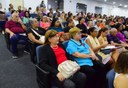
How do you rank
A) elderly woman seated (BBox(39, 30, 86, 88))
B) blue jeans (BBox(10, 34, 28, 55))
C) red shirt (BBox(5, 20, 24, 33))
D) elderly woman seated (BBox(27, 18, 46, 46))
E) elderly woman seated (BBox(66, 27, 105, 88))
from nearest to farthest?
elderly woman seated (BBox(39, 30, 86, 88)), elderly woman seated (BBox(66, 27, 105, 88)), elderly woman seated (BBox(27, 18, 46, 46)), blue jeans (BBox(10, 34, 28, 55)), red shirt (BBox(5, 20, 24, 33))

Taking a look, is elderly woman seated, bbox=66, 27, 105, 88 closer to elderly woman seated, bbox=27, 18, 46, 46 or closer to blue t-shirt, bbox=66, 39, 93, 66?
blue t-shirt, bbox=66, 39, 93, 66

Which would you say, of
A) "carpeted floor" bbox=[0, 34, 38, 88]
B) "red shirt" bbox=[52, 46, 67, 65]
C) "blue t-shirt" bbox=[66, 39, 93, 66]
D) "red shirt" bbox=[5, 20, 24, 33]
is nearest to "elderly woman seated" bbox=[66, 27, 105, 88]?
"blue t-shirt" bbox=[66, 39, 93, 66]

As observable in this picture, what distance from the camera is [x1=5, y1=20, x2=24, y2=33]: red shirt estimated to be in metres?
4.27

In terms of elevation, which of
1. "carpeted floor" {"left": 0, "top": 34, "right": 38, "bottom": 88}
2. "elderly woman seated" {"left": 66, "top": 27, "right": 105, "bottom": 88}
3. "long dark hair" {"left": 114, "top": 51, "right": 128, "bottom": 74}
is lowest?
"carpeted floor" {"left": 0, "top": 34, "right": 38, "bottom": 88}

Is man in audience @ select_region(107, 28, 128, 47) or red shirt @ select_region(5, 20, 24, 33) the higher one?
red shirt @ select_region(5, 20, 24, 33)

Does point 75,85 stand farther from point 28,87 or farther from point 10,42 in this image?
point 10,42

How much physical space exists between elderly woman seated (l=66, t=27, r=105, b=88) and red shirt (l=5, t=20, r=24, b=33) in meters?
2.08

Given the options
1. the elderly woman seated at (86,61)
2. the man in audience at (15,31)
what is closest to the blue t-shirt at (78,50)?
the elderly woman seated at (86,61)

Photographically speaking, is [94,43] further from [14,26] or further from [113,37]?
[14,26]

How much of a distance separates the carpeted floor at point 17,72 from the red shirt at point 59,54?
0.84 meters

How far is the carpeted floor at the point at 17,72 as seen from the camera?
2.95 metres

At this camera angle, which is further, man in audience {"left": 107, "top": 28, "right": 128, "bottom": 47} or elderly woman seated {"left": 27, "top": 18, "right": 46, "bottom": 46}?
man in audience {"left": 107, "top": 28, "right": 128, "bottom": 47}

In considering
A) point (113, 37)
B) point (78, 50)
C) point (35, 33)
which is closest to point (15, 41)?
point (35, 33)

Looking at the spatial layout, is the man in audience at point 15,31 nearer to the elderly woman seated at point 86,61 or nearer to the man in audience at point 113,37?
the elderly woman seated at point 86,61
